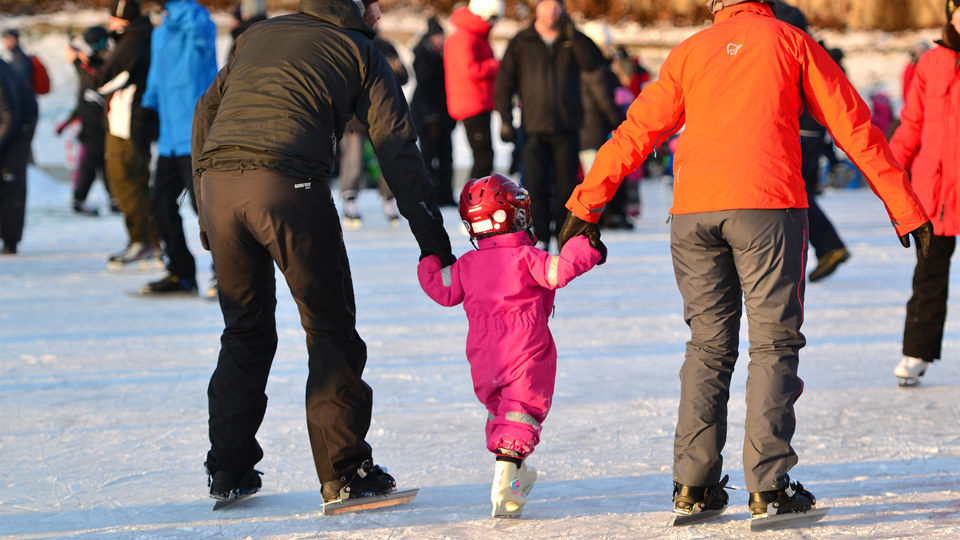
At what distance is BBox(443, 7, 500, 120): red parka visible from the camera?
31.9ft

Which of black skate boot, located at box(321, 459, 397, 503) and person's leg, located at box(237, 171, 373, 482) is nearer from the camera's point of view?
person's leg, located at box(237, 171, 373, 482)

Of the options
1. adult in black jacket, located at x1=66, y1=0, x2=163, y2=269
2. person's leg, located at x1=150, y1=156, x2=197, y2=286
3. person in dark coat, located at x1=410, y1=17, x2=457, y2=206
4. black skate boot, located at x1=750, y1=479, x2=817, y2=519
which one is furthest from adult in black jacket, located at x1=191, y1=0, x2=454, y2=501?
person in dark coat, located at x1=410, y1=17, x2=457, y2=206

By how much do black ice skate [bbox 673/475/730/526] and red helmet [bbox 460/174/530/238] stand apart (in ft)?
2.85

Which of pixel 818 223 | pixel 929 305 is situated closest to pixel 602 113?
pixel 818 223

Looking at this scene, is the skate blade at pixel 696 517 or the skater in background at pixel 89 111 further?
the skater in background at pixel 89 111

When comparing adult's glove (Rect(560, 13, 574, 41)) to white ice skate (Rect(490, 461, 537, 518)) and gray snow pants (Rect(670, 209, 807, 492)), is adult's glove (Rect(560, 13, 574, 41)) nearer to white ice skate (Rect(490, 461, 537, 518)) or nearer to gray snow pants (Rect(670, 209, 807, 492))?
gray snow pants (Rect(670, 209, 807, 492))

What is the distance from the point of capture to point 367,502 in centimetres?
320

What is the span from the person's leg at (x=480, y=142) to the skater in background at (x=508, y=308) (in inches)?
257

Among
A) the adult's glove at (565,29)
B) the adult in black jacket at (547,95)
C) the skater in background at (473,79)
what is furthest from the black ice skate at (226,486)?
the skater in background at (473,79)

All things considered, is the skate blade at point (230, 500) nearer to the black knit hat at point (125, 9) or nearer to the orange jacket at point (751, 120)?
the orange jacket at point (751, 120)

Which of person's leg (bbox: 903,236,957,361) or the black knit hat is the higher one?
the black knit hat

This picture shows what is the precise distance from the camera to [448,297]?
10.8ft

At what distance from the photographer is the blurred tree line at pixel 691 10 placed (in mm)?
30859

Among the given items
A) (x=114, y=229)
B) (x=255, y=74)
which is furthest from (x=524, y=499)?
(x=114, y=229)
